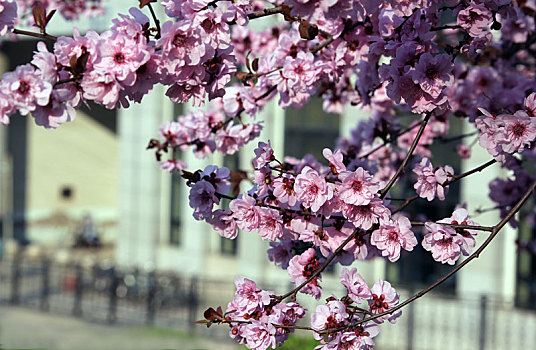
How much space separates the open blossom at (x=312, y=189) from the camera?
2957 millimetres

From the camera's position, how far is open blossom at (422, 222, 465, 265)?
3.04 meters

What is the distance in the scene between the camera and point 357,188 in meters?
2.94

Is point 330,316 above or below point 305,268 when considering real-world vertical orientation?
below

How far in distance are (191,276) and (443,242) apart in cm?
1428

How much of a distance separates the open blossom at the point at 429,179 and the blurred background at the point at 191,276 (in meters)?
4.82

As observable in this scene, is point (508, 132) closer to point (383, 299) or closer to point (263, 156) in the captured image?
point (383, 299)

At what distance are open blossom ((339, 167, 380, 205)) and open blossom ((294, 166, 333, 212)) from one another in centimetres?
7

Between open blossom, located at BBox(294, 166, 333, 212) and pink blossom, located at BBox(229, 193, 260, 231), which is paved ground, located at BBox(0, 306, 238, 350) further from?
open blossom, located at BBox(294, 166, 333, 212)

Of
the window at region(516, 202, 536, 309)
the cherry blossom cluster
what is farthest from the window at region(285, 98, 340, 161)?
the cherry blossom cluster

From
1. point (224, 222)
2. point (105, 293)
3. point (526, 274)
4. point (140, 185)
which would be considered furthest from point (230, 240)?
point (224, 222)

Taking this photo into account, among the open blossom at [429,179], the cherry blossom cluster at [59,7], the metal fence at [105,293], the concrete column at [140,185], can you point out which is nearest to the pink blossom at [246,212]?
the open blossom at [429,179]

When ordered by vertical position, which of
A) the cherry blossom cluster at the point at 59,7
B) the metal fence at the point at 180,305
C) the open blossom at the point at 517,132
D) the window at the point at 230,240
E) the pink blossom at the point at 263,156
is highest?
the cherry blossom cluster at the point at 59,7

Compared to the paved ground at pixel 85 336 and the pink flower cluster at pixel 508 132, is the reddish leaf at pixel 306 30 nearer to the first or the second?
the pink flower cluster at pixel 508 132

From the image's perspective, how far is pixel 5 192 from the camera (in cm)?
2789
